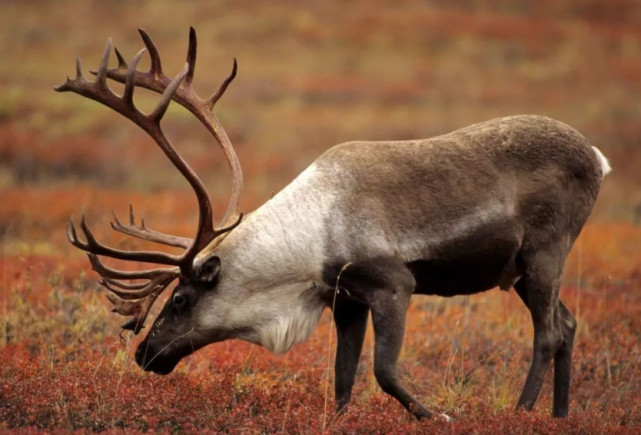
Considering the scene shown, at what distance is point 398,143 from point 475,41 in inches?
956

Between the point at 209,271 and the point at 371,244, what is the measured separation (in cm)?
102

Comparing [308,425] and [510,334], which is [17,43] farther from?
[308,425]

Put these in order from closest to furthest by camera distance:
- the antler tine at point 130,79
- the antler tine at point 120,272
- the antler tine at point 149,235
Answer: the antler tine at point 130,79, the antler tine at point 120,272, the antler tine at point 149,235

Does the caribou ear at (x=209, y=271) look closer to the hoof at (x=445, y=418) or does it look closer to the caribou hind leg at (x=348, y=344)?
the caribou hind leg at (x=348, y=344)

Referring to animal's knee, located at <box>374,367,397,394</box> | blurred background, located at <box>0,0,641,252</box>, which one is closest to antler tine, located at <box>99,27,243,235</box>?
animal's knee, located at <box>374,367,397,394</box>

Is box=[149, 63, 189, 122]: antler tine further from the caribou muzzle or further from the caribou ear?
the caribou muzzle

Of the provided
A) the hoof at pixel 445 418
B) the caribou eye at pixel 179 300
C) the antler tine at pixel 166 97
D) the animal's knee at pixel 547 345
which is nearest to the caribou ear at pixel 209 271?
the caribou eye at pixel 179 300

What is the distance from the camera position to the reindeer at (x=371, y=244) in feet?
18.9

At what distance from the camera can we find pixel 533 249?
612 centimetres

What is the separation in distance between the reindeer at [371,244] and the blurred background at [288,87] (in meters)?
6.06

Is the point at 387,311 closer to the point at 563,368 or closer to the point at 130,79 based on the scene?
the point at 563,368

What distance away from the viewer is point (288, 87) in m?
25.6

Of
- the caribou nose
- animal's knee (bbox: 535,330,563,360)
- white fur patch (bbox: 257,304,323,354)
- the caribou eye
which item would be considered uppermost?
the caribou eye

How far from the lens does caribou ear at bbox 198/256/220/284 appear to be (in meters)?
5.96
